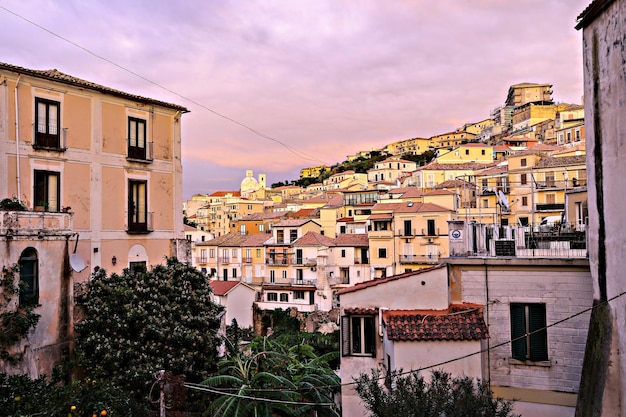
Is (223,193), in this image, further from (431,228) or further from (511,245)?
(511,245)

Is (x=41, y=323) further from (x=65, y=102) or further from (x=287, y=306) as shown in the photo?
(x=287, y=306)

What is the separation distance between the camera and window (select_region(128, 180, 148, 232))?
22.8 m

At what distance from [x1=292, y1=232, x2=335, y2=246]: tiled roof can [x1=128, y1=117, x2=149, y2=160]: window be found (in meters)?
36.9

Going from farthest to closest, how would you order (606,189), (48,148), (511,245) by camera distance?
(48,148)
(511,245)
(606,189)

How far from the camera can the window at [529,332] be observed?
36.9 feet

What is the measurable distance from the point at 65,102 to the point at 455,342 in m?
18.0

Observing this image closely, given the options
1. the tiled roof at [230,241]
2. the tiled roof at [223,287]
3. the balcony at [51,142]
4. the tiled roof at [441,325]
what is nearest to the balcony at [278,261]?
the tiled roof at [230,241]

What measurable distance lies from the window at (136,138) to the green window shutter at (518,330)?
58.5 ft

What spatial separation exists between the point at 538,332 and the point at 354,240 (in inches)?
1881

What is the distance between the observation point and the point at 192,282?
20.4 meters

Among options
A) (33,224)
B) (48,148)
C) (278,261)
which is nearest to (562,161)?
(278,261)

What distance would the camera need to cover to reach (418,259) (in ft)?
176

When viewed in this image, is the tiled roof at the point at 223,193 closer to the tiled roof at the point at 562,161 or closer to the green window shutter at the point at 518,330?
the tiled roof at the point at 562,161

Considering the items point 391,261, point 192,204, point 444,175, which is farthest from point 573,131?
point 192,204
